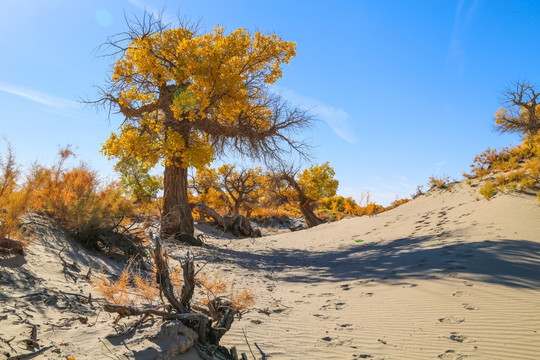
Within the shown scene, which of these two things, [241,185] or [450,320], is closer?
[450,320]

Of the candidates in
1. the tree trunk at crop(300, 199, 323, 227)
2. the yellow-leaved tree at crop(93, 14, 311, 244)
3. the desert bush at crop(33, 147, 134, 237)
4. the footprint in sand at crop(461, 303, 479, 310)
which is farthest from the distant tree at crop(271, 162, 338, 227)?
the footprint in sand at crop(461, 303, 479, 310)

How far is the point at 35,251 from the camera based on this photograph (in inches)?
198

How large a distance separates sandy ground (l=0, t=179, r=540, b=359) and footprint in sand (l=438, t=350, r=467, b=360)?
0.05ft

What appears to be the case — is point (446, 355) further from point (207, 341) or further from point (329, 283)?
point (329, 283)

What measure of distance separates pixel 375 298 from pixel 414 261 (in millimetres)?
2370

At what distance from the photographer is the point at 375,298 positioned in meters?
4.99

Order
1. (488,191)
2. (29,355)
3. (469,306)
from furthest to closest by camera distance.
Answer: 1. (488,191)
2. (469,306)
3. (29,355)

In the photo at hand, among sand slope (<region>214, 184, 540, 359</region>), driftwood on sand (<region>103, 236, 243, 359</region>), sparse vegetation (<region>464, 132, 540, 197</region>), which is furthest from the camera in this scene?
sparse vegetation (<region>464, 132, 540, 197</region>)

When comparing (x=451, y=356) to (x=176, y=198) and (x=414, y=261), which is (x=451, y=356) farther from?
(x=176, y=198)

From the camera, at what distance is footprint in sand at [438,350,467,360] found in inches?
115

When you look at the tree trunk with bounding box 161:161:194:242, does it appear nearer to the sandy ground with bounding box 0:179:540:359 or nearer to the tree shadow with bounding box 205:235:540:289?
the tree shadow with bounding box 205:235:540:289

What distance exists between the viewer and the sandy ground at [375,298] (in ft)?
10.1

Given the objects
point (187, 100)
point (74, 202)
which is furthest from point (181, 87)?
point (74, 202)

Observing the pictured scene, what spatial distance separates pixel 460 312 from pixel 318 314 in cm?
172
